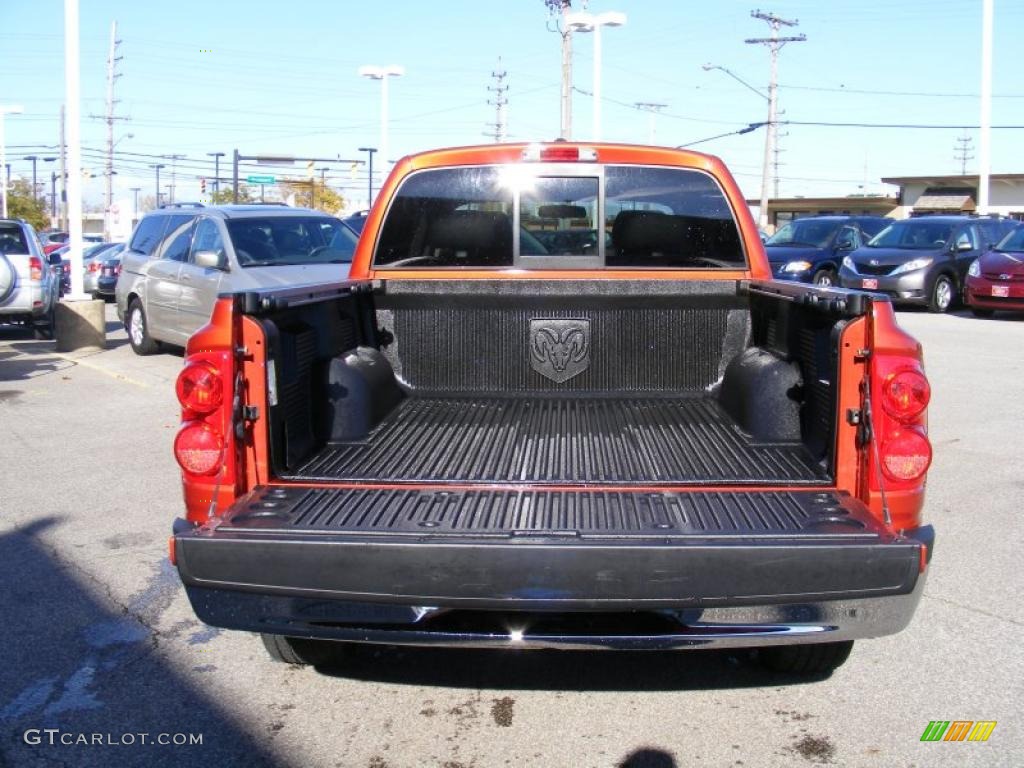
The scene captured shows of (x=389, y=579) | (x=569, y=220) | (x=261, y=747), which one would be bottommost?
(x=261, y=747)

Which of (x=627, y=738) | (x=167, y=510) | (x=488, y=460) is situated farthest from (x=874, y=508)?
(x=167, y=510)

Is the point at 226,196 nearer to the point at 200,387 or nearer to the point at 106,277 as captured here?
the point at 106,277

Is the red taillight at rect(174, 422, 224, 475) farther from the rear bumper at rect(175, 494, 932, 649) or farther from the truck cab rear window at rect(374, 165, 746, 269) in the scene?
the truck cab rear window at rect(374, 165, 746, 269)

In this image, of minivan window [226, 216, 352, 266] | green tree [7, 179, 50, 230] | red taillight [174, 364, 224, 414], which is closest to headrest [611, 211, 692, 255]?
red taillight [174, 364, 224, 414]

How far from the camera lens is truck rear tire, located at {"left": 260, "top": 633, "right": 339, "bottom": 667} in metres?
3.93

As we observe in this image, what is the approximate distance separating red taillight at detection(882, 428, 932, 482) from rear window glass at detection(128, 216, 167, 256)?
11.9 meters

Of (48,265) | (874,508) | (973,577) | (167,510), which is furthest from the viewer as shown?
(48,265)

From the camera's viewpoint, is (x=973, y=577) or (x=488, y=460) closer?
(x=488, y=460)

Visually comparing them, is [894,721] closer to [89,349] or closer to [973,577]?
[973,577]

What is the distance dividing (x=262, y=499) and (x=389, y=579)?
0.63 meters

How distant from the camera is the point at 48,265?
1573 cm

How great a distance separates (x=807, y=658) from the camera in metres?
3.87

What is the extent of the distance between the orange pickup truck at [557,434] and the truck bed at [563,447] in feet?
0.06

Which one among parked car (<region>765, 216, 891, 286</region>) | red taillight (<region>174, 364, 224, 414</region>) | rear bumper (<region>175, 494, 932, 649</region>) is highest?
parked car (<region>765, 216, 891, 286</region>)
